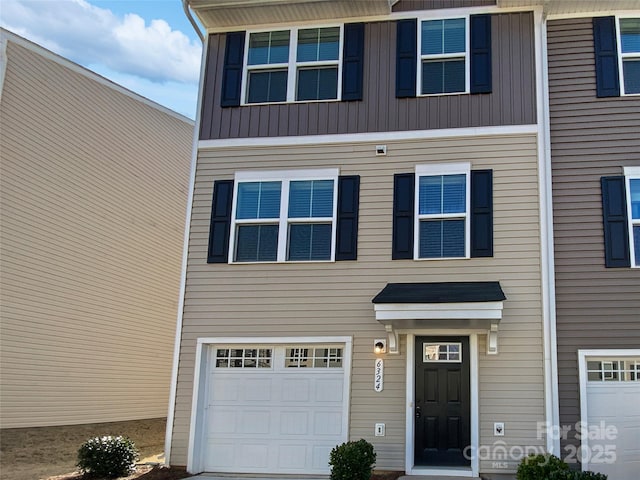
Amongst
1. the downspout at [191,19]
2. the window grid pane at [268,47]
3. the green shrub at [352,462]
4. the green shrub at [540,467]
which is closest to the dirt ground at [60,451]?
the green shrub at [352,462]

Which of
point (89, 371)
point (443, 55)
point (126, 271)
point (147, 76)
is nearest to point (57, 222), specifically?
point (126, 271)

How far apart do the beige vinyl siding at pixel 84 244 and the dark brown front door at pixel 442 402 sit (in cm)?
752

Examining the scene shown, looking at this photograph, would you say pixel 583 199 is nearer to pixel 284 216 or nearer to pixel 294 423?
pixel 284 216

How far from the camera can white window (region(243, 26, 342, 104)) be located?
1110cm

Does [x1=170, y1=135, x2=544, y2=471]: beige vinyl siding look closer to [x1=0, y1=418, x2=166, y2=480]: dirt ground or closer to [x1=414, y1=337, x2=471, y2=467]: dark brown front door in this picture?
[x1=414, y1=337, x2=471, y2=467]: dark brown front door

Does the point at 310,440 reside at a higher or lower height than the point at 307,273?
lower

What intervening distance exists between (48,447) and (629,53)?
1226 centimetres

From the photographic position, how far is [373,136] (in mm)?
10617

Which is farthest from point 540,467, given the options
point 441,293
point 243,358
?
point 243,358

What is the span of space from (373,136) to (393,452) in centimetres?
481

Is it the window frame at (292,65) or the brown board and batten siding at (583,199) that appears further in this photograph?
the window frame at (292,65)

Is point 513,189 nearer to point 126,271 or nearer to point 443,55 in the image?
point 443,55

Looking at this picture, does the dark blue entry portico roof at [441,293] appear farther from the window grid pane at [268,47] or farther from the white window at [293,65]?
the window grid pane at [268,47]

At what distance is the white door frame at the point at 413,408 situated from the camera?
30.4 feet
